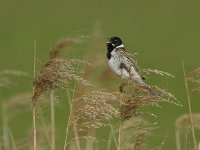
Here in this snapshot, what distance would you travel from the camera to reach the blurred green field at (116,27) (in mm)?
29656

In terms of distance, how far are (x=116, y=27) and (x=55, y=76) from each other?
3015 cm

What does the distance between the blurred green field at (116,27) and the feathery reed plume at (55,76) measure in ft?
66.8

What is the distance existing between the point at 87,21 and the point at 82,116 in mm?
29683

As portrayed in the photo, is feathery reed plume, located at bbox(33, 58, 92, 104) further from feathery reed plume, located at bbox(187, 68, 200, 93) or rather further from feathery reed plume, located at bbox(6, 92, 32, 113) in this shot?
feathery reed plume, located at bbox(6, 92, 32, 113)

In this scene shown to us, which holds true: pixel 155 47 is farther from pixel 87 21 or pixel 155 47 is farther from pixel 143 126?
pixel 143 126

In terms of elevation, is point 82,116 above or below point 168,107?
below

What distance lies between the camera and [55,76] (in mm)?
5266

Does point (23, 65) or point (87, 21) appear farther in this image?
point (87, 21)

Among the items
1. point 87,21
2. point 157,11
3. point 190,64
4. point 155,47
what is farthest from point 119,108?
point 157,11

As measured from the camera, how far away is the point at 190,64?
28734 millimetres

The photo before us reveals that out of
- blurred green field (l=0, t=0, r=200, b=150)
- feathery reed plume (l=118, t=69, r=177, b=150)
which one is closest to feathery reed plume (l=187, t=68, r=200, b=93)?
feathery reed plume (l=118, t=69, r=177, b=150)

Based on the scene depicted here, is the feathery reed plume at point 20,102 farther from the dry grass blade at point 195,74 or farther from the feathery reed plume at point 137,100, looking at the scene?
the dry grass blade at point 195,74

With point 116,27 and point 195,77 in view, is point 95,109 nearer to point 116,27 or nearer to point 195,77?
point 195,77

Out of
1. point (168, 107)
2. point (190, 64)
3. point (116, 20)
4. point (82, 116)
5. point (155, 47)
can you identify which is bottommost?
point (82, 116)
